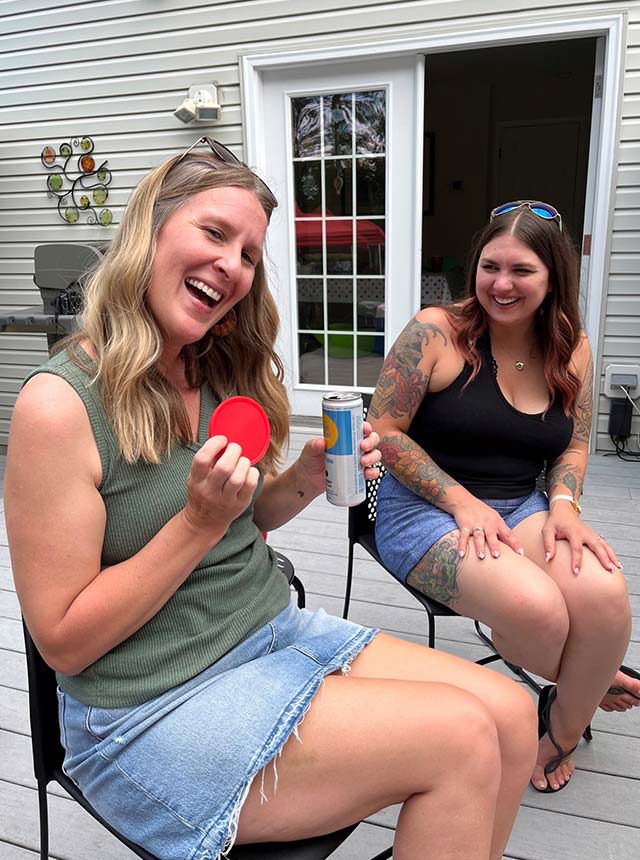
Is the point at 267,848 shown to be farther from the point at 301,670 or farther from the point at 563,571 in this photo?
the point at 563,571

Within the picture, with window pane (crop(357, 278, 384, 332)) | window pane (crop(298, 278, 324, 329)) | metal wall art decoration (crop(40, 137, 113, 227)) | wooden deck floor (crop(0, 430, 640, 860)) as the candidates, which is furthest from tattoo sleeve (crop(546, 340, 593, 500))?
metal wall art decoration (crop(40, 137, 113, 227))

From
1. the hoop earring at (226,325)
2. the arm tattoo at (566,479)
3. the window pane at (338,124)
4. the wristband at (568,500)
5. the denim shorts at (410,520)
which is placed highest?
the window pane at (338,124)

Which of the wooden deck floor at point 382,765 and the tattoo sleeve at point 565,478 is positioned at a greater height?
the tattoo sleeve at point 565,478

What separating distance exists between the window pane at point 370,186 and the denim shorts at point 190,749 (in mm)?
3513

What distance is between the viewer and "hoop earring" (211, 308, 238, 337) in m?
1.22

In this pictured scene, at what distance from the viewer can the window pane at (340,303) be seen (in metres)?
4.22

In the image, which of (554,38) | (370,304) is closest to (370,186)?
(370,304)

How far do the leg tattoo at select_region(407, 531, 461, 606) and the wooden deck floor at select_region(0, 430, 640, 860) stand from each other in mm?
527

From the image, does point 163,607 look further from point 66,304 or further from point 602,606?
point 66,304

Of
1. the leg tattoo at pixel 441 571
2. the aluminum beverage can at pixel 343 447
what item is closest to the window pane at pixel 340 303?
the leg tattoo at pixel 441 571

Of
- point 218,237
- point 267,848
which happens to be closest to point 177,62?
point 218,237

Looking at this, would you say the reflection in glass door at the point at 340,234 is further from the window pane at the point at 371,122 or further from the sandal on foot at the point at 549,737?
the sandal on foot at the point at 549,737

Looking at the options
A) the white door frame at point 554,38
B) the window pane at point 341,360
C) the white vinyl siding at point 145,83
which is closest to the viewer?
the white door frame at point 554,38

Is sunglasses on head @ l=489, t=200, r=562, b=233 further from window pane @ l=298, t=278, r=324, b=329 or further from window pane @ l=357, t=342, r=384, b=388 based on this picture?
window pane @ l=298, t=278, r=324, b=329
